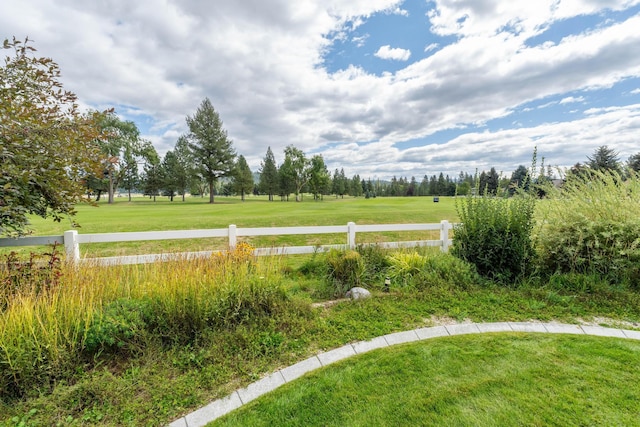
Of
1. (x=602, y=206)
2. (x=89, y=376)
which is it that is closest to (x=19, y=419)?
(x=89, y=376)

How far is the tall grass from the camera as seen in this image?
86.2 inches

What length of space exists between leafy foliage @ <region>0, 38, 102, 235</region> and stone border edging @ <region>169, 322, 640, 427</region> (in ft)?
10.5

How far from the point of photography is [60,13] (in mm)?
4793

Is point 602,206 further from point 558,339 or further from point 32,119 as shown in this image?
point 32,119

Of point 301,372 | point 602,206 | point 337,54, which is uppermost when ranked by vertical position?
point 337,54

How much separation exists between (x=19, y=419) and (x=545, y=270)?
23.8ft

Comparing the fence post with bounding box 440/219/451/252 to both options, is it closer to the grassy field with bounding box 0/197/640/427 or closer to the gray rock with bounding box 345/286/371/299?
the grassy field with bounding box 0/197/640/427

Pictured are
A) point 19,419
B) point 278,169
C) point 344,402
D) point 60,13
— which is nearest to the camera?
point 19,419

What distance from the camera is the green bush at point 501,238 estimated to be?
189 inches

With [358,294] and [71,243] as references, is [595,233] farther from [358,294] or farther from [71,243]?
[71,243]

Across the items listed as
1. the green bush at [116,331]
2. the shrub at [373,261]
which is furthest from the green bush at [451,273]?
the green bush at [116,331]

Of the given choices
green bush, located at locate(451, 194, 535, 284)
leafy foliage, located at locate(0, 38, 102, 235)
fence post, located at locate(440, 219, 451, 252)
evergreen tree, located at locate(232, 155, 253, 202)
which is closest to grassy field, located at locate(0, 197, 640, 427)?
green bush, located at locate(451, 194, 535, 284)

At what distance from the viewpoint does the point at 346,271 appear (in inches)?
187

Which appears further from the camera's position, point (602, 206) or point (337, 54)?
point (337, 54)
